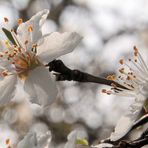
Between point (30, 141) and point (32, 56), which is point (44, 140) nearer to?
point (30, 141)

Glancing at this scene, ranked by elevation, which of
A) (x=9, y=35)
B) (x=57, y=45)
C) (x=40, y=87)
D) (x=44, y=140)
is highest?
(x=9, y=35)

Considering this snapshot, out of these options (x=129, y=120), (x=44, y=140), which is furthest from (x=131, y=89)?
(x=44, y=140)

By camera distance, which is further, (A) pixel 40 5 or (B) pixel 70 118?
(A) pixel 40 5

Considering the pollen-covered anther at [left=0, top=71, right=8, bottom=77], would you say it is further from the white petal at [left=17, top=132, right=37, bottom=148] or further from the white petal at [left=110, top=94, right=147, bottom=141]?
the white petal at [left=110, top=94, right=147, bottom=141]

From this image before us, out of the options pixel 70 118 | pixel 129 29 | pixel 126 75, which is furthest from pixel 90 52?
pixel 126 75

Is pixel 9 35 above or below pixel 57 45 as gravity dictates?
above

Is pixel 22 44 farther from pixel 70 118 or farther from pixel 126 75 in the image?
pixel 70 118
